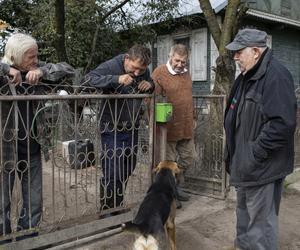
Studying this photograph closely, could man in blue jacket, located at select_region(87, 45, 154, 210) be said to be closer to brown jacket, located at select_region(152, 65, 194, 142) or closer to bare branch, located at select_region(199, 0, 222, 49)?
brown jacket, located at select_region(152, 65, 194, 142)

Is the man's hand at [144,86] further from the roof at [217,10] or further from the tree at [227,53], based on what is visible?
the roof at [217,10]

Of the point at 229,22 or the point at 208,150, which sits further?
the point at 229,22

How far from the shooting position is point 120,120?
394cm

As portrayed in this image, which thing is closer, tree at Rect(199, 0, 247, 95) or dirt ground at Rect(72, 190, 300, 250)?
dirt ground at Rect(72, 190, 300, 250)

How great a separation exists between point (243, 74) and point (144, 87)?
1105 millimetres

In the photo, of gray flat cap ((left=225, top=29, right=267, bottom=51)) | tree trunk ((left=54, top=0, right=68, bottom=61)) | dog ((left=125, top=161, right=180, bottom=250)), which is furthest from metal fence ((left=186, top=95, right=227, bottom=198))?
tree trunk ((left=54, top=0, right=68, bottom=61))

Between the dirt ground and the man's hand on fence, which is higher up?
the man's hand on fence

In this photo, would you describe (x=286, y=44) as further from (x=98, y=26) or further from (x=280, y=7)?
(x=98, y=26)

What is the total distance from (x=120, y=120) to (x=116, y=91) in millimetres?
296

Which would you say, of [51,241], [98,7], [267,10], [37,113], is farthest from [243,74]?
[267,10]

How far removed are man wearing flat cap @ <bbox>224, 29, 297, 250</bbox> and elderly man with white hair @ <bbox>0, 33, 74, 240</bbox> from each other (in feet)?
4.91

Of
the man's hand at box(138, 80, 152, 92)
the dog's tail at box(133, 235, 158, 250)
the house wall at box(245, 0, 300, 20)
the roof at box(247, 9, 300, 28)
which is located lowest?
the dog's tail at box(133, 235, 158, 250)

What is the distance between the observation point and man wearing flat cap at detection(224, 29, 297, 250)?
9.45 feet

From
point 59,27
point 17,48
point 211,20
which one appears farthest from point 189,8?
point 17,48
